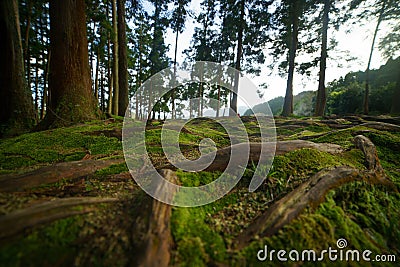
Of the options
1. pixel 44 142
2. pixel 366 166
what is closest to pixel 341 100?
pixel 366 166

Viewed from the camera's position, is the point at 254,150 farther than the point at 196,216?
Yes

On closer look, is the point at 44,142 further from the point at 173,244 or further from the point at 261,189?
the point at 261,189

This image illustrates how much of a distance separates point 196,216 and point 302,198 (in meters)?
0.79

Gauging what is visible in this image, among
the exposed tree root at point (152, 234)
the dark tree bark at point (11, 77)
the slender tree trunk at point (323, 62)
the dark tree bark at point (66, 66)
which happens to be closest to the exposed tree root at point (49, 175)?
the exposed tree root at point (152, 234)

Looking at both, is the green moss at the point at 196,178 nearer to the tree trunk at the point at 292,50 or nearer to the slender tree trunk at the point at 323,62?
the slender tree trunk at the point at 323,62

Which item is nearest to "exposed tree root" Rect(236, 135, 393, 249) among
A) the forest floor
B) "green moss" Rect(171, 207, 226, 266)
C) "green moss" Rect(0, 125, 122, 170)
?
the forest floor

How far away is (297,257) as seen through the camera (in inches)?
39.4

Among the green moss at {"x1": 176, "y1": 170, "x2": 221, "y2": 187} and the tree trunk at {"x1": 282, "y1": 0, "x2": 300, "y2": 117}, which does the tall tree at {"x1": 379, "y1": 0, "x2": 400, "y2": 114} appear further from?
the green moss at {"x1": 176, "y1": 170, "x2": 221, "y2": 187}

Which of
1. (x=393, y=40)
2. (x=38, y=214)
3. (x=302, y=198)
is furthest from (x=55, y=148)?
(x=393, y=40)

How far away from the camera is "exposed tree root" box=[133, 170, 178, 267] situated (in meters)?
0.83

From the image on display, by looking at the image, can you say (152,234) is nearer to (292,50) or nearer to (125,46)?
(125,46)

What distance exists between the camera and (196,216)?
1.22 m

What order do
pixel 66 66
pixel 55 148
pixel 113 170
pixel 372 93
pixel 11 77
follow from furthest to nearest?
pixel 372 93
pixel 11 77
pixel 66 66
pixel 55 148
pixel 113 170

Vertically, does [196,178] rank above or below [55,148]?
below
